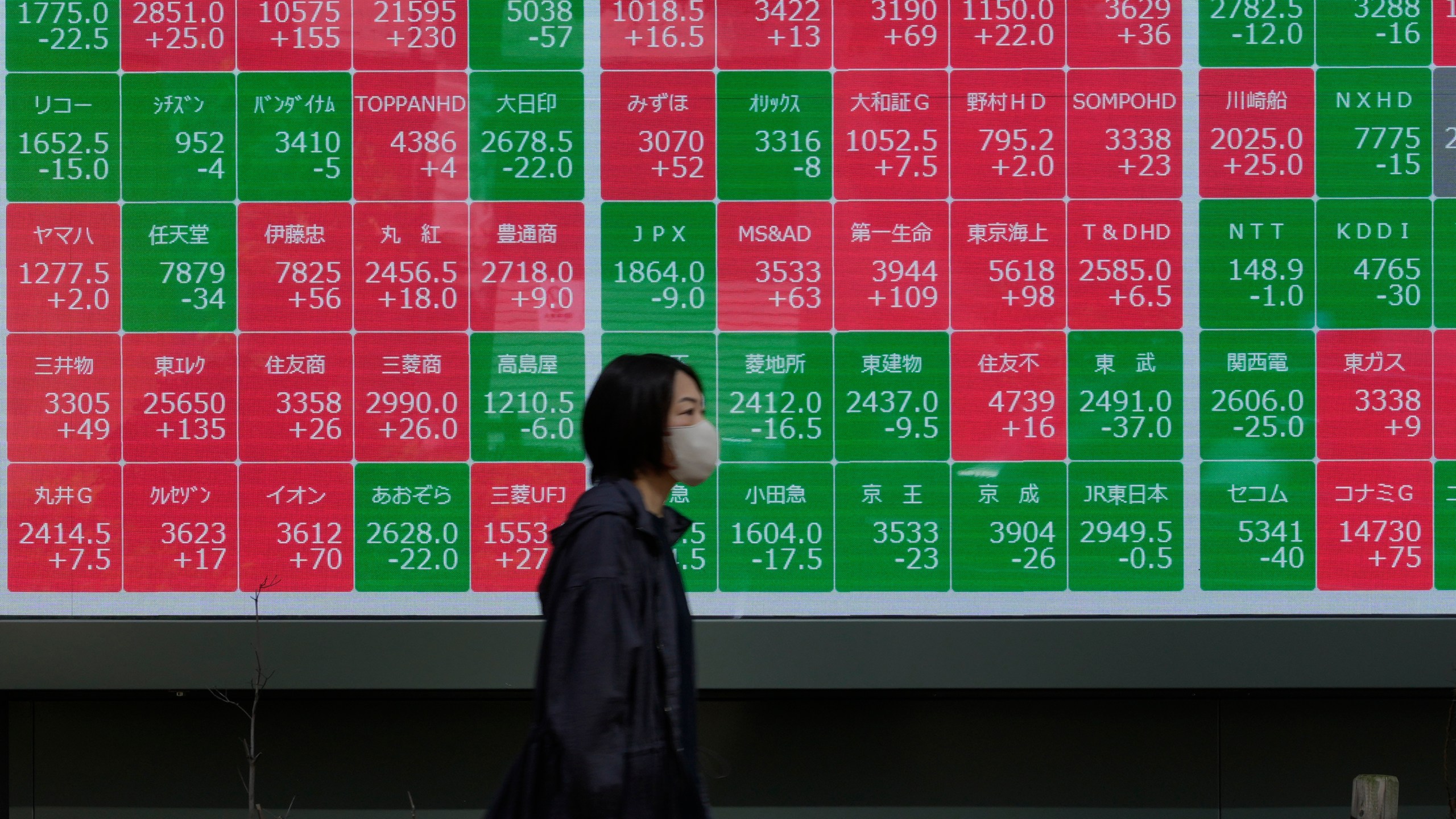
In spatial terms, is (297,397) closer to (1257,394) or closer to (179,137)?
(179,137)

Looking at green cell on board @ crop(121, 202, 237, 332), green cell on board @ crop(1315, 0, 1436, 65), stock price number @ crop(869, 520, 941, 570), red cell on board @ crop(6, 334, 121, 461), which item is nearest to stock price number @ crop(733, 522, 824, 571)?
stock price number @ crop(869, 520, 941, 570)

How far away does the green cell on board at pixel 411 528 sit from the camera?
11.5 feet

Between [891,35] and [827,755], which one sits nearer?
[891,35]

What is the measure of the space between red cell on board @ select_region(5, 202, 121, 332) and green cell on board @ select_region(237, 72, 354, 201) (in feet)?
1.43

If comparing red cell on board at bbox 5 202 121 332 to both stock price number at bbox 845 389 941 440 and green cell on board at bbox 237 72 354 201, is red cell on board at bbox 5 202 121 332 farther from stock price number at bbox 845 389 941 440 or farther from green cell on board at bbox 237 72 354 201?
stock price number at bbox 845 389 941 440

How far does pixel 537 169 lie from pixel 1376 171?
2471 mm

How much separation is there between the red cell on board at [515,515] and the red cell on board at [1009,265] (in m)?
1.25

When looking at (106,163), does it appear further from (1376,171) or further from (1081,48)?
(1376,171)

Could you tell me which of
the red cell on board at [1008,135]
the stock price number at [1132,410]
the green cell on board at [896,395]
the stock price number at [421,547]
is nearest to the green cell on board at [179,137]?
the stock price number at [421,547]

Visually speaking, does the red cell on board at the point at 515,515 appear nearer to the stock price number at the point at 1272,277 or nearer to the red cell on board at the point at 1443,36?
the stock price number at the point at 1272,277

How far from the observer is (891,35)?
3510mm

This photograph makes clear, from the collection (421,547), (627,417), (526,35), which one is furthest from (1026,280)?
(421,547)

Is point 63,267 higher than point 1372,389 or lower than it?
higher

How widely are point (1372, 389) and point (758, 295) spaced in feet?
5.98
